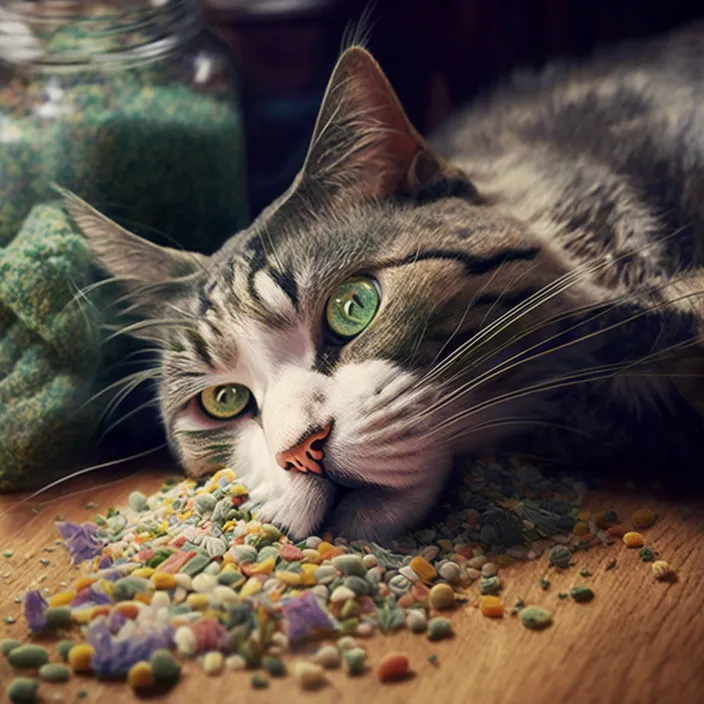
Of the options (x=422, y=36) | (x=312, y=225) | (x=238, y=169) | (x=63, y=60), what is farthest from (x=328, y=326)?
(x=422, y=36)

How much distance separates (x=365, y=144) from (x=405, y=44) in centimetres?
39

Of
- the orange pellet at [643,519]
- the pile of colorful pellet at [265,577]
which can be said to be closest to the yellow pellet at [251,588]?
the pile of colorful pellet at [265,577]

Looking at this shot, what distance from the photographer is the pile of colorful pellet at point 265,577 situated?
841 mm

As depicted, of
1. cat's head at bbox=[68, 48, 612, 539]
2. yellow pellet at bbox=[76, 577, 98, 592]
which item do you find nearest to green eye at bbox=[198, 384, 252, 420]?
cat's head at bbox=[68, 48, 612, 539]

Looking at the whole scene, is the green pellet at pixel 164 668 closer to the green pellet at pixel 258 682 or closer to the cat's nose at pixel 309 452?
the green pellet at pixel 258 682

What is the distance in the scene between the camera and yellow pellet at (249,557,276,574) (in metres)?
0.93

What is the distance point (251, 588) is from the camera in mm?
899

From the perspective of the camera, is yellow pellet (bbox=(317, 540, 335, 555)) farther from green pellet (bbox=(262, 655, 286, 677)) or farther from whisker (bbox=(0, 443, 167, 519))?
whisker (bbox=(0, 443, 167, 519))

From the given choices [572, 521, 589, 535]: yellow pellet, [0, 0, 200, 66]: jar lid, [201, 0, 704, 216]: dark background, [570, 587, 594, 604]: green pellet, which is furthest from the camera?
[201, 0, 704, 216]: dark background

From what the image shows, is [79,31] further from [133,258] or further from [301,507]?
[301,507]

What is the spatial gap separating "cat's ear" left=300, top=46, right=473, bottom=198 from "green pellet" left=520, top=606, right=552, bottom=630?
49 cm

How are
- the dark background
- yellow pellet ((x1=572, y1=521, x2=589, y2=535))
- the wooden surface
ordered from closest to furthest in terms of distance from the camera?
the wooden surface < yellow pellet ((x1=572, y1=521, x2=589, y2=535)) < the dark background

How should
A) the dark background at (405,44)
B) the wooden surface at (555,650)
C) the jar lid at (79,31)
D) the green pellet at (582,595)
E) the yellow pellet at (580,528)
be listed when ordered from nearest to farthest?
1. the wooden surface at (555,650)
2. the green pellet at (582,595)
3. the yellow pellet at (580,528)
4. the jar lid at (79,31)
5. the dark background at (405,44)

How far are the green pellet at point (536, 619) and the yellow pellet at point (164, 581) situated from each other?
35 cm
